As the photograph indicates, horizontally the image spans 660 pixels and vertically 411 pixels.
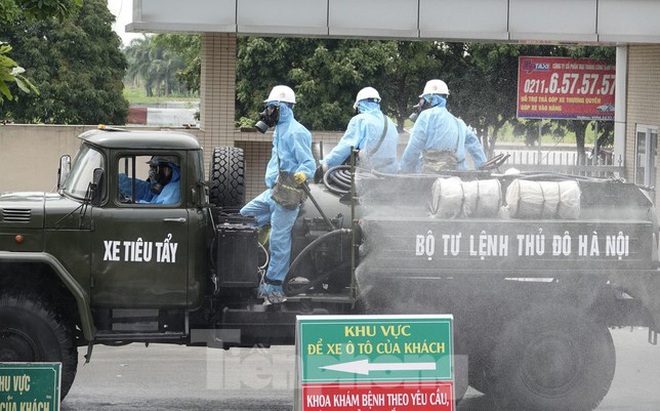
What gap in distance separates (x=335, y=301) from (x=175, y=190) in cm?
156

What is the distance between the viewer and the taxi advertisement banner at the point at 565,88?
26094mm

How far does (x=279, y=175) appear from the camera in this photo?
9.89m

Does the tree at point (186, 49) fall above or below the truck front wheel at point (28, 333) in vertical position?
above

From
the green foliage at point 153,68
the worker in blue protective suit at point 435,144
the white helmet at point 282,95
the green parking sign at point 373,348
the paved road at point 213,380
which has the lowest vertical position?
the paved road at point 213,380

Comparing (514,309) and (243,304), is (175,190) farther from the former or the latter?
(514,309)

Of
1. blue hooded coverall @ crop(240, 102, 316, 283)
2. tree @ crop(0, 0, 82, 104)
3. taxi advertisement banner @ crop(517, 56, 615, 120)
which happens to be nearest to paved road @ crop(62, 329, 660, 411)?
blue hooded coverall @ crop(240, 102, 316, 283)

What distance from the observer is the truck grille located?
900 centimetres

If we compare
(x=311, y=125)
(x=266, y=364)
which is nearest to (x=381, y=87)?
(x=311, y=125)

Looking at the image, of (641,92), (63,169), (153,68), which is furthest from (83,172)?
(153,68)

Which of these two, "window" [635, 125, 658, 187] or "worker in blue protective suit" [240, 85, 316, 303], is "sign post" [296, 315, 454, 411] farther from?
"window" [635, 125, 658, 187]

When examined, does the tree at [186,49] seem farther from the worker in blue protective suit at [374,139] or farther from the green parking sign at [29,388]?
the green parking sign at [29,388]

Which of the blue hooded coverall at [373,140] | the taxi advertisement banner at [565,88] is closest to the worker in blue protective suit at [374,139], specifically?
the blue hooded coverall at [373,140]

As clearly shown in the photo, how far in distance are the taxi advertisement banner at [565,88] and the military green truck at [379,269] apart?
17046 mm

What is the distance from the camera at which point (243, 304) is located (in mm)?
9430
